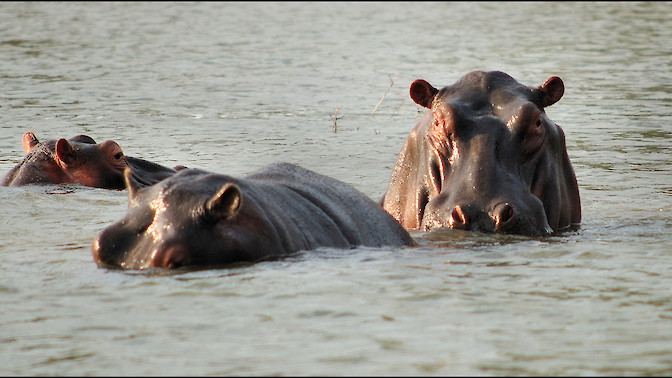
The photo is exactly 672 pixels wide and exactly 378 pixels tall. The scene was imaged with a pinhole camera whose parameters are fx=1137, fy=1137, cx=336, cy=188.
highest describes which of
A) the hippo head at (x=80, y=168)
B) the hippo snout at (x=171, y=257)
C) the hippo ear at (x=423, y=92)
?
the hippo ear at (x=423, y=92)

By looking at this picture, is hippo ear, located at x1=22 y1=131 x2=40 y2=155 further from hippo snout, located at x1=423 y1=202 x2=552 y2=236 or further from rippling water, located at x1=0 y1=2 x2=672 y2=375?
hippo snout, located at x1=423 y1=202 x2=552 y2=236

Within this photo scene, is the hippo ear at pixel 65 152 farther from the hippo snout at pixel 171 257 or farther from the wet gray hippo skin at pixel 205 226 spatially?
the hippo snout at pixel 171 257

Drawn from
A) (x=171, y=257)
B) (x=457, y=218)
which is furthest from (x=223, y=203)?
(x=457, y=218)

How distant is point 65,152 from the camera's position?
9.36 metres

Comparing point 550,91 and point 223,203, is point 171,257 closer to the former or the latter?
point 223,203

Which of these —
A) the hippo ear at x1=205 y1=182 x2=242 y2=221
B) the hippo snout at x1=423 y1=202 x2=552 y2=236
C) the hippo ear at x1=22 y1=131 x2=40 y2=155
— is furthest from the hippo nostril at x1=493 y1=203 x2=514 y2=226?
the hippo ear at x1=22 y1=131 x2=40 y2=155

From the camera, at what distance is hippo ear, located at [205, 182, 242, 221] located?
516cm

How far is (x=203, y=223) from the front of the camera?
5.27m

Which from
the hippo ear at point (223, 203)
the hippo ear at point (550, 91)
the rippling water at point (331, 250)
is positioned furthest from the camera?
the hippo ear at point (550, 91)

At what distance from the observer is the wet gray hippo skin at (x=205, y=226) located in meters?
5.27

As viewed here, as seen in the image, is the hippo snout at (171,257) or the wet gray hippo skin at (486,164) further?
the wet gray hippo skin at (486,164)

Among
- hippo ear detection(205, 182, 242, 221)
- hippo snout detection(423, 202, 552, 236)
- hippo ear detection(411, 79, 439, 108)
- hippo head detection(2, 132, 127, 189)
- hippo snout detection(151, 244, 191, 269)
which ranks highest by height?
hippo ear detection(411, 79, 439, 108)

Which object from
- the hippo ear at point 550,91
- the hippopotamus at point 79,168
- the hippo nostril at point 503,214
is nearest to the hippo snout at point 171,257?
the hippo nostril at point 503,214

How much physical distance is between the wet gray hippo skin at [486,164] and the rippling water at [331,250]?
0.70ft
